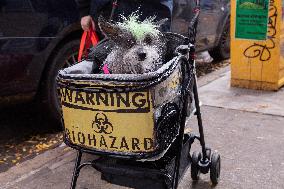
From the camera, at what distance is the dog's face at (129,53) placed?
2533 mm

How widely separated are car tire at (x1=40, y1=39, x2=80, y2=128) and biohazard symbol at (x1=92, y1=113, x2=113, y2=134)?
2068 mm

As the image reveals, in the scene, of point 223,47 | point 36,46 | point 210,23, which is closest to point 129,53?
point 36,46

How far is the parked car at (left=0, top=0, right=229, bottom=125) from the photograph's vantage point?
154 inches

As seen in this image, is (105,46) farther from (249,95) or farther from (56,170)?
(249,95)

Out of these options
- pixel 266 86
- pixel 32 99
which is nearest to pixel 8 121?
pixel 32 99

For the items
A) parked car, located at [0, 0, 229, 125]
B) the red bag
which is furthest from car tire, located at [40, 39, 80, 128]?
the red bag

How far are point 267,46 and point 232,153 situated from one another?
231 cm

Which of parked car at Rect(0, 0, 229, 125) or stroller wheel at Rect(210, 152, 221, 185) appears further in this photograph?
parked car at Rect(0, 0, 229, 125)

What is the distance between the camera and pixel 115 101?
2314mm

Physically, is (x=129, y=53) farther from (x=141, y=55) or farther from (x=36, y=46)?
(x=36, y=46)

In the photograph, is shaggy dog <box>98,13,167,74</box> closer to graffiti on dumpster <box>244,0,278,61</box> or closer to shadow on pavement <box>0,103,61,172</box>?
shadow on pavement <box>0,103,61,172</box>

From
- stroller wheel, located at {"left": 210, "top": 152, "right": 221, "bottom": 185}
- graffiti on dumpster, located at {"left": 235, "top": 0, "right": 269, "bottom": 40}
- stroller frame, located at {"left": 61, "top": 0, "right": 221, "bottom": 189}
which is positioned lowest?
stroller wheel, located at {"left": 210, "top": 152, "right": 221, "bottom": 185}

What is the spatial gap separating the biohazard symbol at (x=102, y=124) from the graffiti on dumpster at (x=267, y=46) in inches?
156

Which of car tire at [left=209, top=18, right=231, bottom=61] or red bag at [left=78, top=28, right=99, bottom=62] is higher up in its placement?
red bag at [left=78, top=28, right=99, bottom=62]
